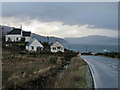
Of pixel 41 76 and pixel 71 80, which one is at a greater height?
pixel 71 80

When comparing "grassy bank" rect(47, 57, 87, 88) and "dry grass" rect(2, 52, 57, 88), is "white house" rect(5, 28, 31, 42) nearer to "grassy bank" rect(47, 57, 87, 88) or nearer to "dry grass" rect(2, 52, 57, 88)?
"dry grass" rect(2, 52, 57, 88)

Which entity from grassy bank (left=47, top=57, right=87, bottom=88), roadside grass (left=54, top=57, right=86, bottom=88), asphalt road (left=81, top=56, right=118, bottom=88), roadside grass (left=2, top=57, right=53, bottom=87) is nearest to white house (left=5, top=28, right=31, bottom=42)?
roadside grass (left=2, top=57, right=53, bottom=87)

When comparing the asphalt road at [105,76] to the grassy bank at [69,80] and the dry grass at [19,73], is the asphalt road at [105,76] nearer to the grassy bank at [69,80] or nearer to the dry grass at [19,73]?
the grassy bank at [69,80]

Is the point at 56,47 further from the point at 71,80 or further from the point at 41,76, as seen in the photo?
the point at 71,80

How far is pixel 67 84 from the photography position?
28.8 ft

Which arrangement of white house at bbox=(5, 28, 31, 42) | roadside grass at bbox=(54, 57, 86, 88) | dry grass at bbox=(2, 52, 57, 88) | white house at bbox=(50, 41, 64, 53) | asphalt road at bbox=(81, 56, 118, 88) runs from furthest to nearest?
white house at bbox=(5, 28, 31, 42)
white house at bbox=(50, 41, 64, 53)
dry grass at bbox=(2, 52, 57, 88)
asphalt road at bbox=(81, 56, 118, 88)
roadside grass at bbox=(54, 57, 86, 88)

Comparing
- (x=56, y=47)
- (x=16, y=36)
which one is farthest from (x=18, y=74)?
(x=16, y=36)

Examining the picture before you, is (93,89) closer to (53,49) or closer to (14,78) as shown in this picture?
(14,78)

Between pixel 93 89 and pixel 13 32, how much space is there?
67.1m

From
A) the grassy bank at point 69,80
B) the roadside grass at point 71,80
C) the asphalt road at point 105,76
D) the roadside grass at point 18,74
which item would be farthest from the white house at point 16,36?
the grassy bank at point 69,80

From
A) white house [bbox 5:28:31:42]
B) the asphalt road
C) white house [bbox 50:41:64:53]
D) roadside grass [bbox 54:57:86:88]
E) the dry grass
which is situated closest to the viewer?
roadside grass [bbox 54:57:86:88]

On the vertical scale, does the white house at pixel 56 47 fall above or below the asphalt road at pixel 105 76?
above

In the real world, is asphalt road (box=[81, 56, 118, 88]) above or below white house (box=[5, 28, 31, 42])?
below

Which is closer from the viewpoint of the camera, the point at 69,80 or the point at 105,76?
the point at 69,80
